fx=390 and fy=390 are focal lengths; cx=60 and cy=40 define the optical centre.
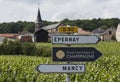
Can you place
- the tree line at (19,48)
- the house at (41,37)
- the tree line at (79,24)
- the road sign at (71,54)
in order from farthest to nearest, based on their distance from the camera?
the tree line at (79,24) → the house at (41,37) → the tree line at (19,48) → the road sign at (71,54)

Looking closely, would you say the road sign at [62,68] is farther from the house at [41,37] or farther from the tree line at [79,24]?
the tree line at [79,24]

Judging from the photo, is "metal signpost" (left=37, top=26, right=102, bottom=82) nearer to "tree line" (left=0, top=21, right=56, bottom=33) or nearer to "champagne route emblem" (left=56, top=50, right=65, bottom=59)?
"champagne route emblem" (left=56, top=50, right=65, bottom=59)

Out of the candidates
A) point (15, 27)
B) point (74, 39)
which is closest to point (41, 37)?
point (15, 27)

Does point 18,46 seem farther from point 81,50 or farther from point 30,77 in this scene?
point 81,50

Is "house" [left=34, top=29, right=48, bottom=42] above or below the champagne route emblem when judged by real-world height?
below

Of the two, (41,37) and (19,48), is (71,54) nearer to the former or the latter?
(19,48)

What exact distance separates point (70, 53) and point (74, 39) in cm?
29

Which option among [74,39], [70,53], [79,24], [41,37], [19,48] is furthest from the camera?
[79,24]

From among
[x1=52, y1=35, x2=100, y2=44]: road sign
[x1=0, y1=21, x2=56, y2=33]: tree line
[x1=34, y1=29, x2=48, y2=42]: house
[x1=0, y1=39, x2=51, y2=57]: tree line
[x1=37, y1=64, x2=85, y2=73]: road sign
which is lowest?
[x1=0, y1=21, x2=56, y2=33]: tree line

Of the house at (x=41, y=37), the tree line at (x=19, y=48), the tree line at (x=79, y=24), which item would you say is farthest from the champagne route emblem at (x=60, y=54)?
the tree line at (x=79, y=24)

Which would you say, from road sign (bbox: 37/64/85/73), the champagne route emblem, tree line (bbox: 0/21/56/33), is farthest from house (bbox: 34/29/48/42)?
the champagne route emblem

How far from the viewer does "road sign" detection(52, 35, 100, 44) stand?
7.39 m

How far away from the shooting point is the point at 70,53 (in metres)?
7.32

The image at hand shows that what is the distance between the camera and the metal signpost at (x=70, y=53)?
7.31m
